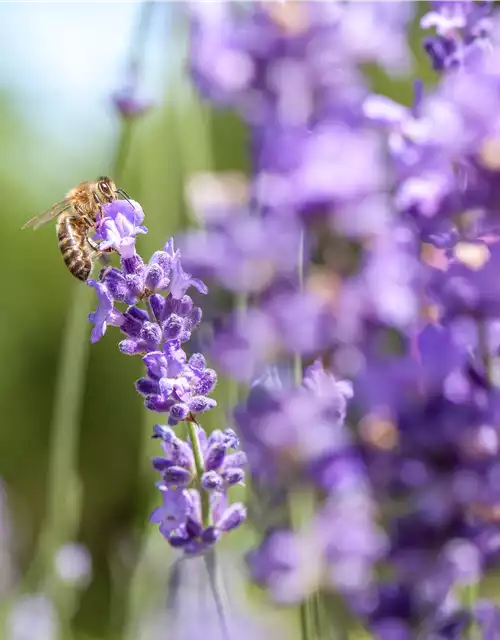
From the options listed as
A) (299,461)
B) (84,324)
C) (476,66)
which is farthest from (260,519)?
(84,324)

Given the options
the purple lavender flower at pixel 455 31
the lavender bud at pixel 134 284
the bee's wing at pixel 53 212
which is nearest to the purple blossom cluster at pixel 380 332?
the purple lavender flower at pixel 455 31

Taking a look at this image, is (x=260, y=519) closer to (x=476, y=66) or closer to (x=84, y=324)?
(x=476, y=66)

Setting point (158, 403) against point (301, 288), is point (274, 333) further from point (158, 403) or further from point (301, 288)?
point (158, 403)

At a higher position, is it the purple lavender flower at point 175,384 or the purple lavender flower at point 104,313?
the purple lavender flower at point 104,313

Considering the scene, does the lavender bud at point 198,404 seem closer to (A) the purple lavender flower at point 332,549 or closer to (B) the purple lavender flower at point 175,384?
(B) the purple lavender flower at point 175,384

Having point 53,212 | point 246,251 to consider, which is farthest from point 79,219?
point 246,251

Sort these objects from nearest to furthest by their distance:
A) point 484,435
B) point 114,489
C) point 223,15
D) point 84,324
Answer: point 484,435
point 223,15
point 84,324
point 114,489
